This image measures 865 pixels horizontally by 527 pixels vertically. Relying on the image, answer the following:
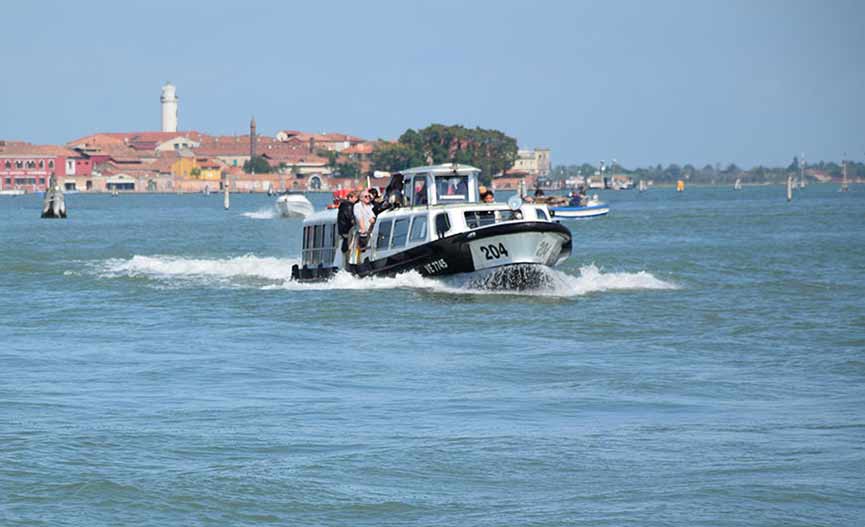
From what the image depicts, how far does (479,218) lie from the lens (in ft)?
93.5

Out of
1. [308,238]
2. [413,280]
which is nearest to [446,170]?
[413,280]

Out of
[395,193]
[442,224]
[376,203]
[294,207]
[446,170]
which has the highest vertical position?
[446,170]

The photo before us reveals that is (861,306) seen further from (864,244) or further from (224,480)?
(864,244)

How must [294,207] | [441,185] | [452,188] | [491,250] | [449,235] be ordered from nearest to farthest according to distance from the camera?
[491,250] → [449,235] → [441,185] → [452,188] → [294,207]

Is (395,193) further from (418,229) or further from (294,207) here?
(294,207)

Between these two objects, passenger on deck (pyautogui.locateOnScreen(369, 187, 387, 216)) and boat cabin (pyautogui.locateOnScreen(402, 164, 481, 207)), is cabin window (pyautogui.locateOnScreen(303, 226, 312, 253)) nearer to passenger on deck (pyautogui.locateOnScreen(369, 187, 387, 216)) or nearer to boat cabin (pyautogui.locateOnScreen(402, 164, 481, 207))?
passenger on deck (pyautogui.locateOnScreen(369, 187, 387, 216))

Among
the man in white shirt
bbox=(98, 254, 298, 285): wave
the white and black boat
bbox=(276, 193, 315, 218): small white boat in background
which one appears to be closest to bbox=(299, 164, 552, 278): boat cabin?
the white and black boat

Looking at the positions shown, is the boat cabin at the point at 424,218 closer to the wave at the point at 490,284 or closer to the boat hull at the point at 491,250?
the boat hull at the point at 491,250

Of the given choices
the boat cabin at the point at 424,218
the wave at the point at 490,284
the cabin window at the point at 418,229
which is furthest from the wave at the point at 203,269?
the cabin window at the point at 418,229

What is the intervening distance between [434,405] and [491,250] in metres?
13.1

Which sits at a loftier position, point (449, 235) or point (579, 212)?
point (449, 235)

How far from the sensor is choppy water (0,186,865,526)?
10.8 metres

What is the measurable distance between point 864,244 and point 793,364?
34.2 m

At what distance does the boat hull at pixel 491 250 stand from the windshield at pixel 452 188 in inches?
60.3
